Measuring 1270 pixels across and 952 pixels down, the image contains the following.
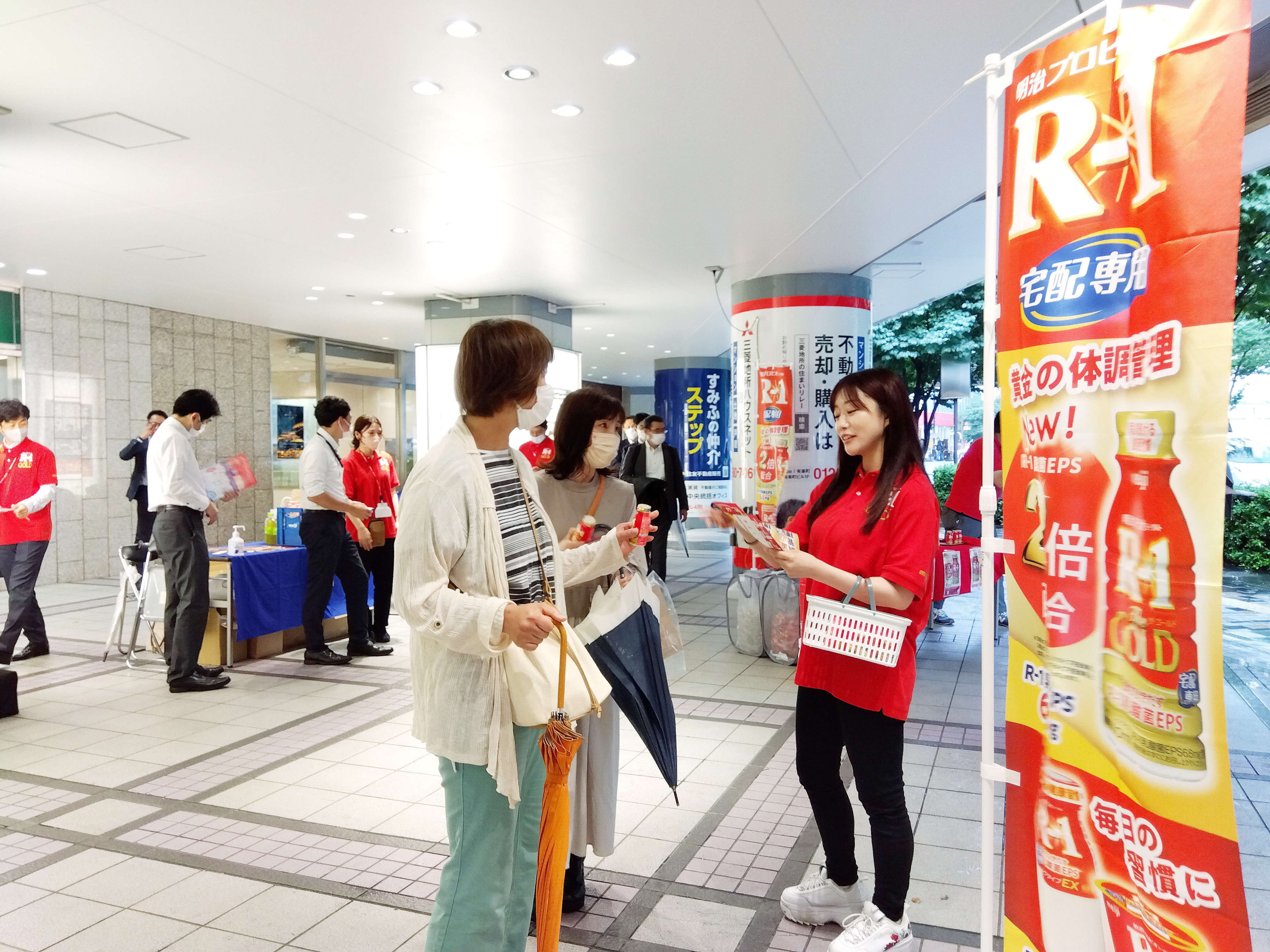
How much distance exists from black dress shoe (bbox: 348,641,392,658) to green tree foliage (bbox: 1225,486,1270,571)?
16.2 feet

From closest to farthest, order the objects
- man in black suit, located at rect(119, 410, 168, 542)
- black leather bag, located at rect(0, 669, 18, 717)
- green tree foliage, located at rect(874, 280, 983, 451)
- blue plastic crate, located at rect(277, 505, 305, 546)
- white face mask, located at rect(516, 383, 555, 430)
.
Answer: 1. white face mask, located at rect(516, 383, 555, 430)
2. black leather bag, located at rect(0, 669, 18, 717)
3. blue plastic crate, located at rect(277, 505, 305, 546)
4. man in black suit, located at rect(119, 410, 168, 542)
5. green tree foliage, located at rect(874, 280, 983, 451)

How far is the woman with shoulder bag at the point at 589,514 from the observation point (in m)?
2.56

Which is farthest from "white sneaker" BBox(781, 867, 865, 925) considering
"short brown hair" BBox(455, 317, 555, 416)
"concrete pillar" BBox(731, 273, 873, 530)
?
"concrete pillar" BBox(731, 273, 873, 530)

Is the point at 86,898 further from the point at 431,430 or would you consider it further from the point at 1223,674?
the point at 431,430

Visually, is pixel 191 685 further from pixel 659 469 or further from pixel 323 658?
pixel 659 469

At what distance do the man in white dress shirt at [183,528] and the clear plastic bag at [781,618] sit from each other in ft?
11.1

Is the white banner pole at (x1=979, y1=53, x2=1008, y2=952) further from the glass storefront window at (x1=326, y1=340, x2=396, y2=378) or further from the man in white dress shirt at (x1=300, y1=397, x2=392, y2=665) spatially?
the glass storefront window at (x1=326, y1=340, x2=396, y2=378)

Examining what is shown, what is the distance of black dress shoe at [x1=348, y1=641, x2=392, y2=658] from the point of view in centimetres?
618

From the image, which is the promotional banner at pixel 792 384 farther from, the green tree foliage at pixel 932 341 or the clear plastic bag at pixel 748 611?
the green tree foliage at pixel 932 341

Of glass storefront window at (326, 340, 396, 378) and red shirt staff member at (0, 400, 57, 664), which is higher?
glass storefront window at (326, 340, 396, 378)

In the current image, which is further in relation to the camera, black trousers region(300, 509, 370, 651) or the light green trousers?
black trousers region(300, 509, 370, 651)

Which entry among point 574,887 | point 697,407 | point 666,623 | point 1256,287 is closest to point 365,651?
point 574,887

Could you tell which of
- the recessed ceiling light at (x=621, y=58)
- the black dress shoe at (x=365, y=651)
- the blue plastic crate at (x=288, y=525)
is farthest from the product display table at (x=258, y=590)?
the recessed ceiling light at (x=621, y=58)

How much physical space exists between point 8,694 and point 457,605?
14.5 feet
